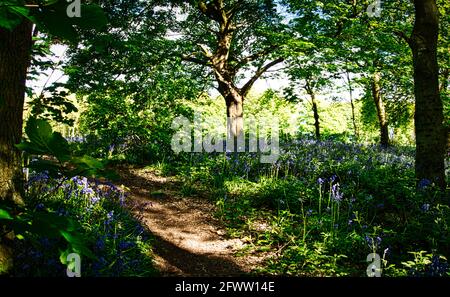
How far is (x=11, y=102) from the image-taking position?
103 inches

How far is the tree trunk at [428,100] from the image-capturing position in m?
6.03

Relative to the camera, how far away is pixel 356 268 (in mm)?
4457

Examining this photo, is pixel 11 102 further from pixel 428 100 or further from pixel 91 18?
pixel 428 100

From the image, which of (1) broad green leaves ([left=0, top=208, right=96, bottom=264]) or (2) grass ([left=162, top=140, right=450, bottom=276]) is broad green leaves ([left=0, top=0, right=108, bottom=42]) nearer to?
(1) broad green leaves ([left=0, top=208, right=96, bottom=264])

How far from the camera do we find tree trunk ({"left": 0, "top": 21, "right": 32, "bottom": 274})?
8.36 feet

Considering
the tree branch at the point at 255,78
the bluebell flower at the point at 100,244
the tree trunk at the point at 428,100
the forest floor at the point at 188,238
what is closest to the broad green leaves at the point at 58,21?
the bluebell flower at the point at 100,244

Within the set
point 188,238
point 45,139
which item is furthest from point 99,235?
point 45,139

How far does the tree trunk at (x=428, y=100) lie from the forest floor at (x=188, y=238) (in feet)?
11.3

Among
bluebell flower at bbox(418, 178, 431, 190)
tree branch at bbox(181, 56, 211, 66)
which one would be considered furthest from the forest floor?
tree branch at bbox(181, 56, 211, 66)

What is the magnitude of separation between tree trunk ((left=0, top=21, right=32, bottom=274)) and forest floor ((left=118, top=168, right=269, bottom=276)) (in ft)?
7.94

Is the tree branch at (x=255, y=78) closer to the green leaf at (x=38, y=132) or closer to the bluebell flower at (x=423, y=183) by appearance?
the bluebell flower at (x=423, y=183)

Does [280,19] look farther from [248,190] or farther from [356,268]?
[356,268]
